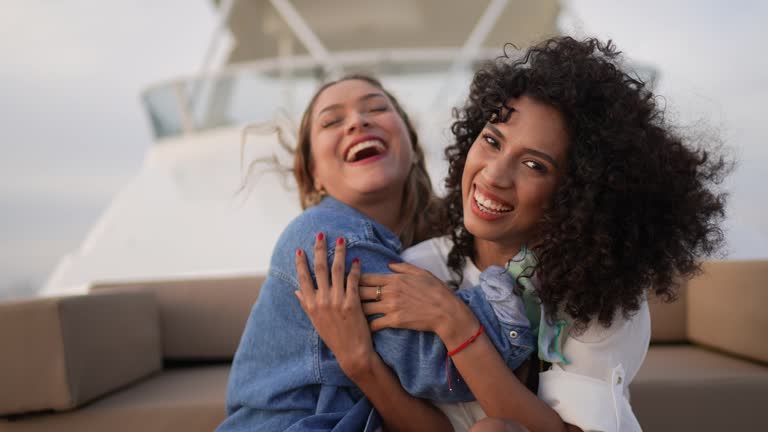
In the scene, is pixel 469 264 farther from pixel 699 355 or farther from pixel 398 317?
pixel 699 355

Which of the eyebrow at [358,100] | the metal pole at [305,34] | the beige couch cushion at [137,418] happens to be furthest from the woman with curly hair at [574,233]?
the metal pole at [305,34]

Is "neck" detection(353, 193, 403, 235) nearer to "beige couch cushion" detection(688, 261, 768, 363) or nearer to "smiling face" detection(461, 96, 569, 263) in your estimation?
"smiling face" detection(461, 96, 569, 263)

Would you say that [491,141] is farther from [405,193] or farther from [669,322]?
[669,322]

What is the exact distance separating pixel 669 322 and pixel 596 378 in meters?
1.64

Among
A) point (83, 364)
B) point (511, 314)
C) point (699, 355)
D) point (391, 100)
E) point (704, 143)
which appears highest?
point (391, 100)

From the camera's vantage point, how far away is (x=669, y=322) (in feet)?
8.86

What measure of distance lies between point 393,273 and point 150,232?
4.05 metres

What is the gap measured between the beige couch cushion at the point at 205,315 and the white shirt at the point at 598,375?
1698 millimetres

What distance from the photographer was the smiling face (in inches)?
52.5

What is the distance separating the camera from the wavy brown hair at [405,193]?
194cm

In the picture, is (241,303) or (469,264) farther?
(241,303)

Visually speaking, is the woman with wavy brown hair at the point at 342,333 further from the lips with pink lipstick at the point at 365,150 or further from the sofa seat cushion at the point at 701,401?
the sofa seat cushion at the point at 701,401

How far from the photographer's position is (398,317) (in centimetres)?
129

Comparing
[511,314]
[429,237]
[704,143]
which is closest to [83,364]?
[429,237]
